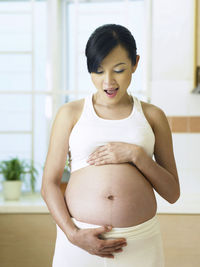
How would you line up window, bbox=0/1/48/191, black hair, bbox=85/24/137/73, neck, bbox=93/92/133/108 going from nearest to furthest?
black hair, bbox=85/24/137/73 < neck, bbox=93/92/133/108 < window, bbox=0/1/48/191

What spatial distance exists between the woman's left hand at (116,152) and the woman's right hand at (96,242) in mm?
216

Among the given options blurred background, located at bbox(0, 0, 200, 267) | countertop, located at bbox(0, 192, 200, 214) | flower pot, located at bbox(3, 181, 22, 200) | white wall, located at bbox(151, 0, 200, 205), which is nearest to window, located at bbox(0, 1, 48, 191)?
blurred background, located at bbox(0, 0, 200, 267)

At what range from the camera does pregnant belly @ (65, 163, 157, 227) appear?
135 centimetres

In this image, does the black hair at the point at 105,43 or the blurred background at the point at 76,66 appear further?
the blurred background at the point at 76,66

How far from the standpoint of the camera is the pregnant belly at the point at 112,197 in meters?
1.35

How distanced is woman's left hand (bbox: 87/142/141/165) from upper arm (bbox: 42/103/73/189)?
0.38ft

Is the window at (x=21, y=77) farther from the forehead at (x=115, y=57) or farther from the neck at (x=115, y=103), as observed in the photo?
the forehead at (x=115, y=57)

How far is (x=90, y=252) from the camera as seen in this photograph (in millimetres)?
1327

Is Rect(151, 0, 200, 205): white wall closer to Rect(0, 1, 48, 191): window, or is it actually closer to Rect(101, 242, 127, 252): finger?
Rect(0, 1, 48, 191): window

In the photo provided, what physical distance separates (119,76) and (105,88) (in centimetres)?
6

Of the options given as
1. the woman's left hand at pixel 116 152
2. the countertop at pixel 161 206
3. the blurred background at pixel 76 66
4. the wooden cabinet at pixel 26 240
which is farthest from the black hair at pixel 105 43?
the blurred background at pixel 76 66

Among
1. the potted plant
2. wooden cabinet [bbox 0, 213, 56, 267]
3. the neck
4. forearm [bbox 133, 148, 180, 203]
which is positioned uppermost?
the neck

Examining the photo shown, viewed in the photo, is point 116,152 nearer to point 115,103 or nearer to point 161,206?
point 115,103

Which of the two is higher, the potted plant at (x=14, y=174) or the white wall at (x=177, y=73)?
the white wall at (x=177, y=73)
